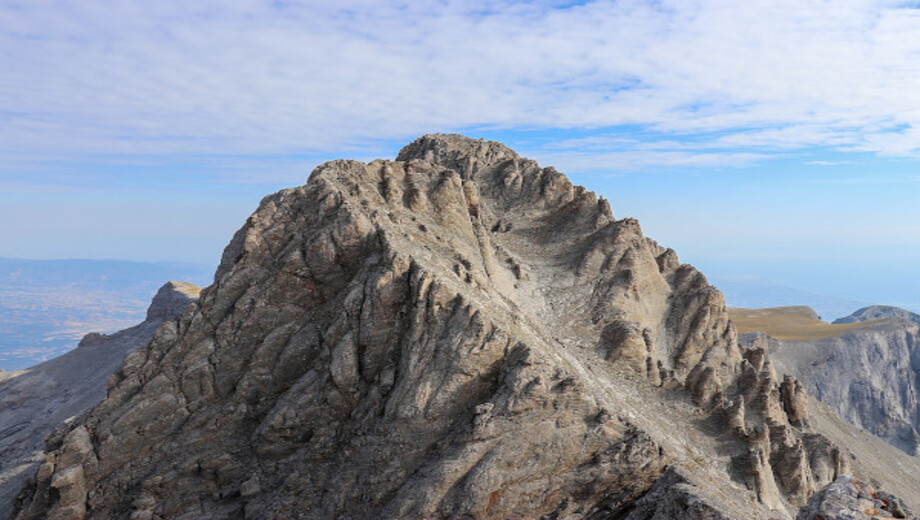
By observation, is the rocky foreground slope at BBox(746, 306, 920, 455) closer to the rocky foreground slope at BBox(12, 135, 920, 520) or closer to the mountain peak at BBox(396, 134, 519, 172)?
the mountain peak at BBox(396, 134, 519, 172)

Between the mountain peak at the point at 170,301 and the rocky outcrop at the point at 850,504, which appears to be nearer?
the rocky outcrop at the point at 850,504

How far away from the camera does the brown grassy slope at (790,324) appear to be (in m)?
131

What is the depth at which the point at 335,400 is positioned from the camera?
31984 mm

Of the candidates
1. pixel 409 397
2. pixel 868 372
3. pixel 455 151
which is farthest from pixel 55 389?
pixel 868 372

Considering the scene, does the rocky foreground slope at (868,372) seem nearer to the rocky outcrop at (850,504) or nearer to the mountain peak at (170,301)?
the rocky outcrop at (850,504)

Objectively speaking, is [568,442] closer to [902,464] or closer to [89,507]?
[89,507]

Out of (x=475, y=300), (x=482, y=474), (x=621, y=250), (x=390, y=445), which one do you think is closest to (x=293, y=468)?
(x=390, y=445)

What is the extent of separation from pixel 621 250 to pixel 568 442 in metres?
29.7

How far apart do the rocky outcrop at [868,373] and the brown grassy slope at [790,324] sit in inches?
151

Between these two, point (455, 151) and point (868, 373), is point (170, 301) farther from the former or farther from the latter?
point (868, 373)

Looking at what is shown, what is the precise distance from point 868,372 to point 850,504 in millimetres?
127312

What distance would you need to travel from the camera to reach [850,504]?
17906 mm

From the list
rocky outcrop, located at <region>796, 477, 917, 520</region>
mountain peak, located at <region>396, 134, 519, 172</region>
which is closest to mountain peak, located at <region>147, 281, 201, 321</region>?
mountain peak, located at <region>396, 134, 519, 172</region>

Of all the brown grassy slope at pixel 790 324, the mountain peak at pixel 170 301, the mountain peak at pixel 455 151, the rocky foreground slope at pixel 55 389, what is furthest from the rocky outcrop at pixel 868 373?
the rocky foreground slope at pixel 55 389
